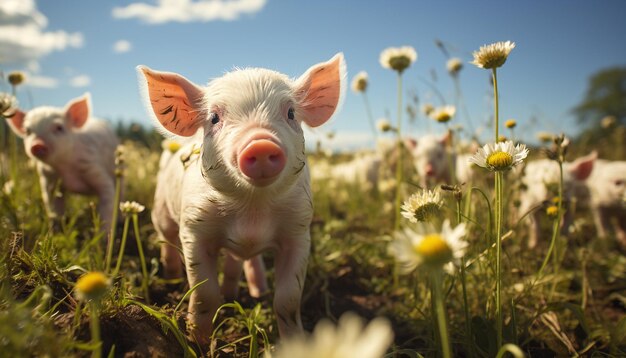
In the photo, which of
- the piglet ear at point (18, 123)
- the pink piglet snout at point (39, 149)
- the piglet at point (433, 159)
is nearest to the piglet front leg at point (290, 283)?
the pink piglet snout at point (39, 149)

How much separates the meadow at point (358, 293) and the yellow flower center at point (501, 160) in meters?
0.08

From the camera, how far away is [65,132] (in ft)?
12.7

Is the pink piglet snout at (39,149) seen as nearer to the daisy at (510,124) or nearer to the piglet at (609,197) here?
the daisy at (510,124)

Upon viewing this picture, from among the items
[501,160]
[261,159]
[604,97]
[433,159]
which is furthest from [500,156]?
[604,97]

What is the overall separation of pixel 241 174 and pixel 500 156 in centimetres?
106

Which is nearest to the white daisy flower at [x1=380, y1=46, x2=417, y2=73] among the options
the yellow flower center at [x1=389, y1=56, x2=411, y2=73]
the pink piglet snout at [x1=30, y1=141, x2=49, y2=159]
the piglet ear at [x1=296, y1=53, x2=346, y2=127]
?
the yellow flower center at [x1=389, y1=56, x2=411, y2=73]

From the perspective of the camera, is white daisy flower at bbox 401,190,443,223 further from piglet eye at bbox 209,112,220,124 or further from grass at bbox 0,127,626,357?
piglet eye at bbox 209,112,220,124

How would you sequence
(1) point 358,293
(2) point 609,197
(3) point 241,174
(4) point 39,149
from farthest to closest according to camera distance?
(2) point 609,197
(4) point 39,149
(1) point 358,293
(3) point 241,174

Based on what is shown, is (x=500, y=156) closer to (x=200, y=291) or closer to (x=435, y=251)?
(x=435, y=251)

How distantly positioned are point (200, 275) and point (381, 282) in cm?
176

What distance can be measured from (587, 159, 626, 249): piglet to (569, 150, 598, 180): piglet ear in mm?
569

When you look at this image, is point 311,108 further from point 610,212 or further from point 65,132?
point 610,212

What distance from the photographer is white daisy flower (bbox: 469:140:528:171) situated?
1.56 meters

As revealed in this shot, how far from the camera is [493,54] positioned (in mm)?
1832
